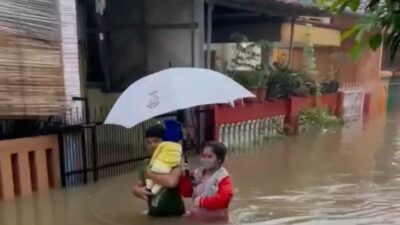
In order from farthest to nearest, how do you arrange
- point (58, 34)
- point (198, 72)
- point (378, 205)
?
point (58, 34), point (378, 205), point (198, 72)

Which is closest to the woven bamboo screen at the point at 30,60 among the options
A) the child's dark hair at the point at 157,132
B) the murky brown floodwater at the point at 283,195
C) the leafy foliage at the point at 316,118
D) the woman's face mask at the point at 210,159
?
the murky brown floodwater at the point at 283,195

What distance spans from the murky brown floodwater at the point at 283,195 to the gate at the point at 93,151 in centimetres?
26

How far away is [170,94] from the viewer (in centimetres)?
525

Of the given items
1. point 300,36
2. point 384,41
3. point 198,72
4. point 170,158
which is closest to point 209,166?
point 170,158

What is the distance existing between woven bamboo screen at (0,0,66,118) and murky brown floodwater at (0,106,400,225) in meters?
1.21

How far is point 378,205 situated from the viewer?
22.6 ft

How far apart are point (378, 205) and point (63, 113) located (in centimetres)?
425

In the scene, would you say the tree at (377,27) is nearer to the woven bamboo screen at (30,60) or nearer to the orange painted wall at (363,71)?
the woven bamboo screen at (30,60)

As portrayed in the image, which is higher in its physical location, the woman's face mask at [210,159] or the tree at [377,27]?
the tree at [377,27]

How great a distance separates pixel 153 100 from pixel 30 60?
107 inches

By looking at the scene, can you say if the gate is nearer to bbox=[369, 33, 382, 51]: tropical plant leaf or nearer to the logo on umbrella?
the logo on umbrella

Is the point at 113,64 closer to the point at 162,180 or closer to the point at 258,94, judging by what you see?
the point at 258,94

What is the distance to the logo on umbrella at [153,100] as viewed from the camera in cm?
526

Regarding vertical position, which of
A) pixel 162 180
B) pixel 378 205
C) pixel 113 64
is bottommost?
pixel 378 205
